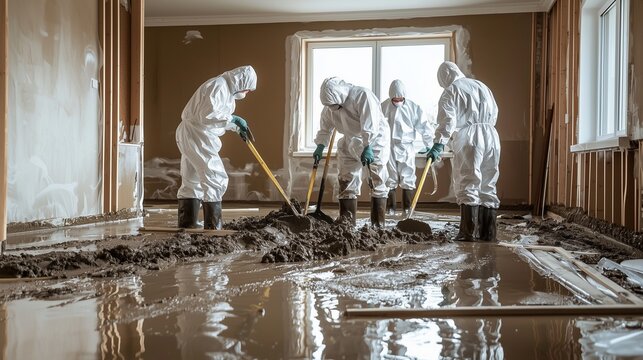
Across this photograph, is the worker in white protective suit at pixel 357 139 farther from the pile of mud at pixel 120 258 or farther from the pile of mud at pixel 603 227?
the pile of mud at pixel 603 227

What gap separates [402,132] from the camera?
707 centimetres

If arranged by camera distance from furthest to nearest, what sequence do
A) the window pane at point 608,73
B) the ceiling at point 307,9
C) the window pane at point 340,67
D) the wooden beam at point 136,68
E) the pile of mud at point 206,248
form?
1. the window pane at point 340,67
2. the ceiling at point 307,9
3. the wooden beam at point 136,68
4. the window pane at point 608,73
5. the pile of mud at point 206,248

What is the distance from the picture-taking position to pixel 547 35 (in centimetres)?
828

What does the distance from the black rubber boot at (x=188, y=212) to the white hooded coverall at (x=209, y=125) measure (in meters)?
0.14

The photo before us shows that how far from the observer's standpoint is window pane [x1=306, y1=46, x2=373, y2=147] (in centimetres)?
905

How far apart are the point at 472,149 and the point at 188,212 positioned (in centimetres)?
234

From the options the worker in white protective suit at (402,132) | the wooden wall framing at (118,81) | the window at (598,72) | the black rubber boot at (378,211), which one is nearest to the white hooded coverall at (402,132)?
the worker in white protective suit at (402,132)

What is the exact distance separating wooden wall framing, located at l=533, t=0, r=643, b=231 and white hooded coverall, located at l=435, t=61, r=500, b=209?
909 mm

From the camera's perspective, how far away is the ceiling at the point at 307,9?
8.38 meters

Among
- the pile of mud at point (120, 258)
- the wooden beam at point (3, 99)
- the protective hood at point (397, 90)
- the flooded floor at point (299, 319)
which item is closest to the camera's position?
the flooded floor at point (299, 319)

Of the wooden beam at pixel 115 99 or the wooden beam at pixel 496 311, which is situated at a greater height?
the wooden beam at pixel 115 99

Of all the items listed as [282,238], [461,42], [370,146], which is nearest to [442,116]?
[370,146]

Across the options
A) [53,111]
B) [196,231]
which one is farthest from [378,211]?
[53,111]

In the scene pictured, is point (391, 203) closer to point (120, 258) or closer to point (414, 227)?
point (414, 227)
